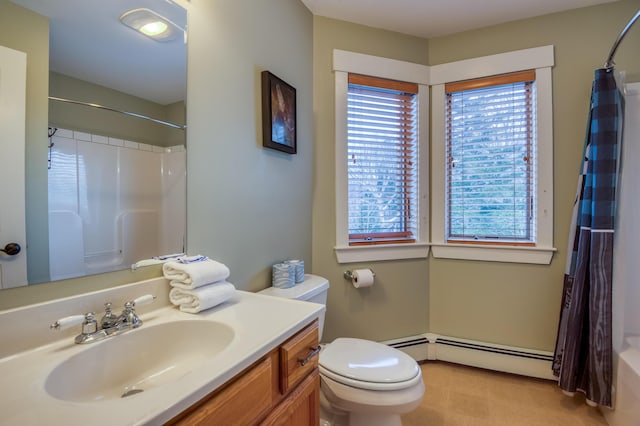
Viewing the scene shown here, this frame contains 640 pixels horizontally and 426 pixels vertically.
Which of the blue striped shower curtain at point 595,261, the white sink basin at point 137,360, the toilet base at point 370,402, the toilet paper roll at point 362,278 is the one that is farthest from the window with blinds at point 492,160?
the white sink basin at point 137,360

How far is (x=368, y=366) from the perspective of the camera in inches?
50.3

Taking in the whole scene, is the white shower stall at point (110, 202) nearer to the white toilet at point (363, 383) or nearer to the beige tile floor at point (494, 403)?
the white toilet at point (363, 383)

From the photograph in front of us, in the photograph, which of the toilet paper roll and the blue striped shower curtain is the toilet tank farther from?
the blue striped shower curtain

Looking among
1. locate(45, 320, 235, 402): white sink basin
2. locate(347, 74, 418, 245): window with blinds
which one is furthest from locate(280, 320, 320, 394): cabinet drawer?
locate(347, 74, 418, 245): window with blinds

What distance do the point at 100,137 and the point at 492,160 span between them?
2097 mm

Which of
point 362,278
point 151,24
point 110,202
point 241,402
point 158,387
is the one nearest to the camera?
point 158,387

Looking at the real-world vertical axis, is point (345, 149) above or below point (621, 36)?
below

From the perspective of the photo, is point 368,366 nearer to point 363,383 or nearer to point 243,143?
point 363,383

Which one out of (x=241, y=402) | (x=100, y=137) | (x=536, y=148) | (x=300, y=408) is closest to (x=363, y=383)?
(x=300, y=408)

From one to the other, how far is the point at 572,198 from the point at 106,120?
2377mm

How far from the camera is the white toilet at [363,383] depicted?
1.18 metres

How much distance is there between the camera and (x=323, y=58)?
1.88 metres

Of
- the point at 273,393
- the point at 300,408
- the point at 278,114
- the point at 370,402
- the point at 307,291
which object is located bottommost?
the point at 370,402

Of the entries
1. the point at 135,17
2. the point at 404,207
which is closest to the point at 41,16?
the point at 135,17
